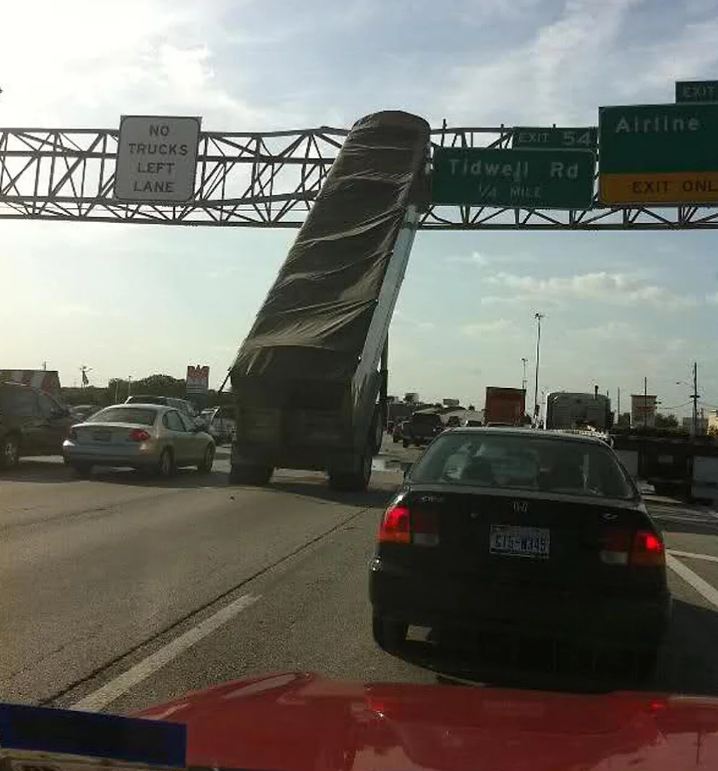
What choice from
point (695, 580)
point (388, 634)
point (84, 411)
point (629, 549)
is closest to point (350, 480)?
point (695, 580)

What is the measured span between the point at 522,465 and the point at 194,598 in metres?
3.09

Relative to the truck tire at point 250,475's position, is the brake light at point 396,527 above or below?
above

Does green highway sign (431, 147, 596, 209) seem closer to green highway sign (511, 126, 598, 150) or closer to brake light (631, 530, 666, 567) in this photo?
green highway sign (511, 126, 598, 150)

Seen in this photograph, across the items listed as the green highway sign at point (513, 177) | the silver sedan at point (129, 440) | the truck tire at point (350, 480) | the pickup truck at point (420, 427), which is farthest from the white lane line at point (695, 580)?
the pickup truck at point (420, 427)

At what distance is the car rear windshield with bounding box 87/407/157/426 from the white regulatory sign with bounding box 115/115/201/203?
28.2ft

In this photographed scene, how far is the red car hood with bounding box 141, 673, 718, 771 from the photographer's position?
2902mm

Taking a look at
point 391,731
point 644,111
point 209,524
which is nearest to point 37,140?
point 644,111

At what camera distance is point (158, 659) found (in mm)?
5793

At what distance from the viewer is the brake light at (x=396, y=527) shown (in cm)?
571

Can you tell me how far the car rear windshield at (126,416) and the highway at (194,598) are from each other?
3.65 metres

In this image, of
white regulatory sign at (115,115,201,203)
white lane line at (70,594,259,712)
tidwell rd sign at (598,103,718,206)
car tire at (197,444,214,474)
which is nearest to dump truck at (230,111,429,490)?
car tire at (197,444,214,474)

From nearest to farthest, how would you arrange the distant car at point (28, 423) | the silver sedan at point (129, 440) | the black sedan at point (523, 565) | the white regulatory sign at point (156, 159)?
the black sedan at point (523, 565)
the silver sedan at point (129, 440)
the distant car at point (28, 423)
the white regulatory sign at point (156, 159)

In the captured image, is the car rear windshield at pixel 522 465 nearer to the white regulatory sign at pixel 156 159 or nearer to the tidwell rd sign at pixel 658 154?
the tidwell rd sign at pixel 658 154

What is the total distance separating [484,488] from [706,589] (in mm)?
4284
